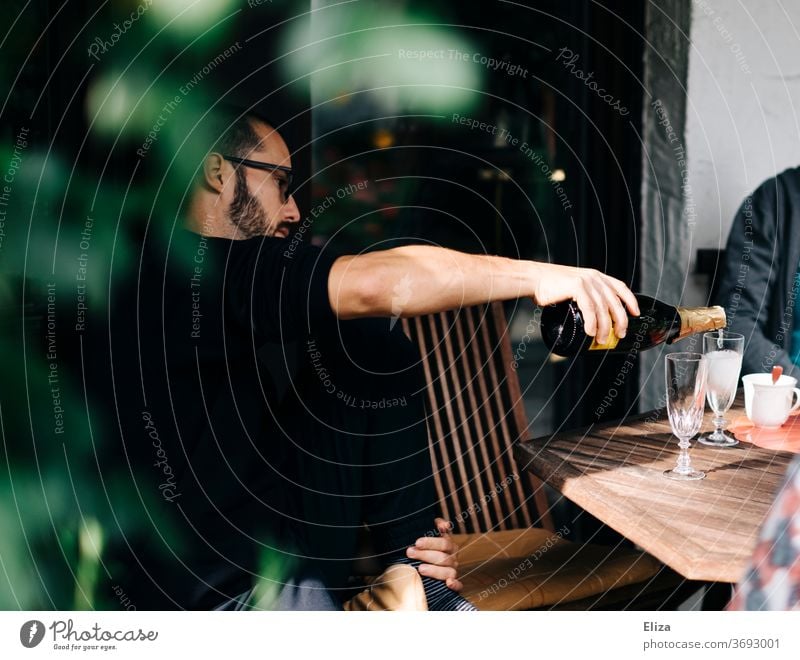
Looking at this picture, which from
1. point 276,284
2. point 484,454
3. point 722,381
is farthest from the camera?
point 484,454

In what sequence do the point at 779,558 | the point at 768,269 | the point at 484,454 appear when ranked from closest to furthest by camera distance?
the point at 779,558 → the point at 484,454 → the point at 768,269

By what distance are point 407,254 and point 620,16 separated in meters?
0.96

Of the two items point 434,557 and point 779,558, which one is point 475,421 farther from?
point 779,558

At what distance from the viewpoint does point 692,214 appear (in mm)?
1548

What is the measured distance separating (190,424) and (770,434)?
73 cm

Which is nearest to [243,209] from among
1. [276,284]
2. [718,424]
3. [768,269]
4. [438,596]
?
[276,284]

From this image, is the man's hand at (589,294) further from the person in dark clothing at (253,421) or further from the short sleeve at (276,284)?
the short sleeve at (276,284)

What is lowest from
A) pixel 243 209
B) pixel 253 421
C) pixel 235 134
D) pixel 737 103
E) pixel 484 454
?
pixel 484 454

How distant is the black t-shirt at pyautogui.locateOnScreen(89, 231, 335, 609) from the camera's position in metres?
0.92

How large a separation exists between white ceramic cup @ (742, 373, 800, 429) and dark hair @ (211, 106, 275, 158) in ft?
2.32

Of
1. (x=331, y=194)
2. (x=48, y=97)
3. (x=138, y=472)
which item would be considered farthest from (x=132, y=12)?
(x=138, y=472)

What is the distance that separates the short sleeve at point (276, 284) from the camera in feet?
2.63

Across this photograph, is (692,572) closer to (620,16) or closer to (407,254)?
(407,254)

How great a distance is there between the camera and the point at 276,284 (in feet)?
2.68
